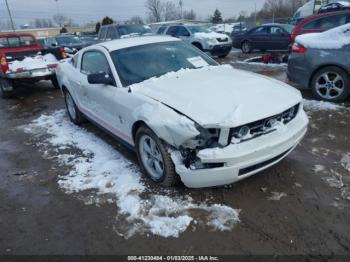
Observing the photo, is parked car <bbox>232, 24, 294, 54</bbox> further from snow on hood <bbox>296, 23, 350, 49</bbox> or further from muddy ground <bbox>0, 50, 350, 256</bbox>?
muddy ground <bbox>0, 50, 350, 256</bbox>

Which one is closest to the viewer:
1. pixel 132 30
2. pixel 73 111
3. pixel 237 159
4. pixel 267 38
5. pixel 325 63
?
pixel 237 159

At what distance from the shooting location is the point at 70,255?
2619mm

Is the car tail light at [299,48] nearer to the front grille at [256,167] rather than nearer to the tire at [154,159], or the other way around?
the front grille at [256,167]

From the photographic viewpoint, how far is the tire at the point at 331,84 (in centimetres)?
575

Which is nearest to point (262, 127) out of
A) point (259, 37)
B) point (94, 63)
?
point (94, 63)

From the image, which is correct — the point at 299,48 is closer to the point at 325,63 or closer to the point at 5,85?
the point at 325,63

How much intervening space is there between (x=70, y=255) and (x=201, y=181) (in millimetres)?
1339

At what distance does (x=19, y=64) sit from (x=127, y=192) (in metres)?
7.29

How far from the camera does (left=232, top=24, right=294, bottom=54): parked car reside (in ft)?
46.7

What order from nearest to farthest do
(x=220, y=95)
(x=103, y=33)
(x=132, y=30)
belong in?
(x=220, y=95)
(x=132, y=30)
(x=103, y=33)

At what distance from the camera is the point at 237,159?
2742 millimetres

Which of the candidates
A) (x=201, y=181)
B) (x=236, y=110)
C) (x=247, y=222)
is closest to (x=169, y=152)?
(x=201, y=181)

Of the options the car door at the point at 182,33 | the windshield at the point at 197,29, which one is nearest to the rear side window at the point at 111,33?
the car door at the point at 182,33

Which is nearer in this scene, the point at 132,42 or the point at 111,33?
the point at 132,42
